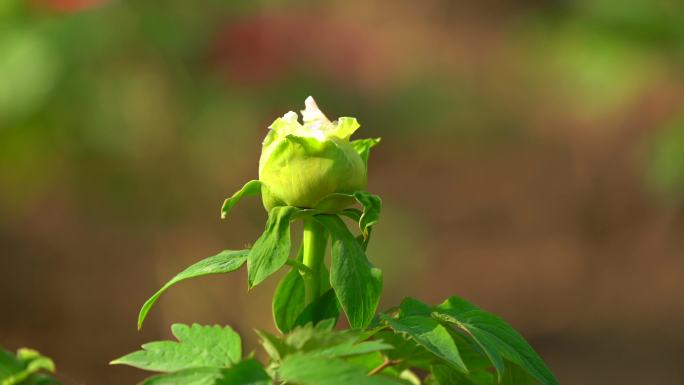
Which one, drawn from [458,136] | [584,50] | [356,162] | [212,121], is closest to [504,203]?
[458,136]

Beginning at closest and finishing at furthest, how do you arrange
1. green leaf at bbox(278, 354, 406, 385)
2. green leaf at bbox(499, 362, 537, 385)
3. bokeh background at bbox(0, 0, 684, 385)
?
green leaf at bbox(278, 354, 406, 385) → green leaf at bbox(499, 362, 537, 385) → bokeh background at bbox(0, 0, 684, 385)

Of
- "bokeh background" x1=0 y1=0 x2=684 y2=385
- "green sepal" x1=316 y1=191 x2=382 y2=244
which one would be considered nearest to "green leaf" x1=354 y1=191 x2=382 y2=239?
"green sepal" x1=316 y1=191 x2=382 y2=244

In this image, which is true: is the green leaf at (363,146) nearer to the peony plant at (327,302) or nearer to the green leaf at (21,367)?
the peony plant at (327,302)

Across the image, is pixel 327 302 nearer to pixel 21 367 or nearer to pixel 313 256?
pixel 313 256

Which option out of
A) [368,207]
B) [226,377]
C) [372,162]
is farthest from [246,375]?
[372,162]

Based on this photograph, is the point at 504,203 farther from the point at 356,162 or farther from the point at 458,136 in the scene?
the point at 356,162

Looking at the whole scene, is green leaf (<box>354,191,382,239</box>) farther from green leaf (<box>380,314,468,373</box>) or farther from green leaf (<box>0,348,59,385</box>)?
green leaf (<box>0,348,59,385</box>)
